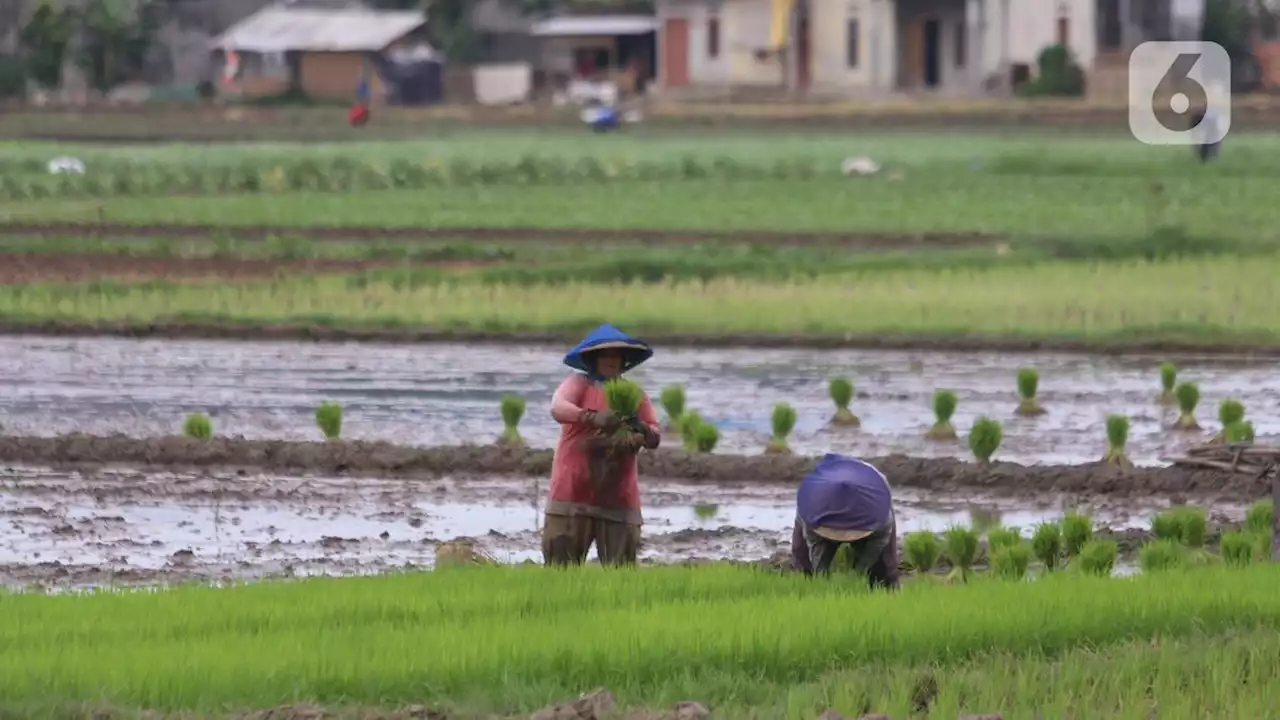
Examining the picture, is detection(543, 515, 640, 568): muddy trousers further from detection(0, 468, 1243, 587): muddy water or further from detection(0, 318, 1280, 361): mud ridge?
detection(0, 318, 1280, 361): mud ridge

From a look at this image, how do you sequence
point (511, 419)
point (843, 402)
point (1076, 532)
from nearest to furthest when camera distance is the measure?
point (1076, 532) < point (511, 419) < point (843, 402)

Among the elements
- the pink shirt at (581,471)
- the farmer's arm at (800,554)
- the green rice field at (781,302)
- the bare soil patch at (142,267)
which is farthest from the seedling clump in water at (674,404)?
the bare soil patch at (142,267)

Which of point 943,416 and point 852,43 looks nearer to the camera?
point 943,416

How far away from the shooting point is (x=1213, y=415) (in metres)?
16.0

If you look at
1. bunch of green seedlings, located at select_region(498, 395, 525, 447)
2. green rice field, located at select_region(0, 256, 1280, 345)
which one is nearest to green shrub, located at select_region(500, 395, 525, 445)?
bunch of green seedlings, located at select_region(498, 395, 525, 447)

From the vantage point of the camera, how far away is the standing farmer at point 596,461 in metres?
8.80

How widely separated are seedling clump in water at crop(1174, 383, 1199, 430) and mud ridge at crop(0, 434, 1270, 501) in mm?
1833

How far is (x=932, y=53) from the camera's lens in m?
60.0

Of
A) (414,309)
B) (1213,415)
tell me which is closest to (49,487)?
(1213,415)

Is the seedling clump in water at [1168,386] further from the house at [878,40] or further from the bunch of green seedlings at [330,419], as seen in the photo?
the house at [878,40]

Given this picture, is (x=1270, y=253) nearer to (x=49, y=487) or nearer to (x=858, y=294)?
(x=858, y=294)

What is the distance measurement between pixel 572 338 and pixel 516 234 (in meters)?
10.2

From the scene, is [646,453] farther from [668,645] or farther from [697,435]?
[668,645]

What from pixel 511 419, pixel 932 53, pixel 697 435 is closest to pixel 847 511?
pixel 697 435
